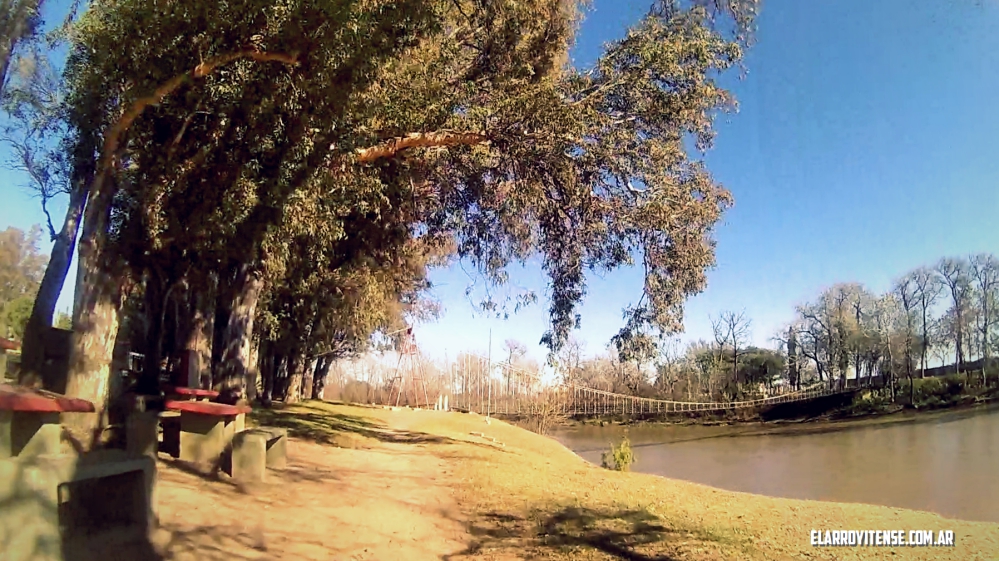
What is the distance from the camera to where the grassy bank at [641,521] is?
582 centimetres

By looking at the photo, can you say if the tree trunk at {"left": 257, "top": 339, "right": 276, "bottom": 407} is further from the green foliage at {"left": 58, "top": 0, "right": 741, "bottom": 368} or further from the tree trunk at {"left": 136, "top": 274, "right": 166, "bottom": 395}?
the green foliage at {"left": 58, "top": 0, "right": 741, "bottom": 368}

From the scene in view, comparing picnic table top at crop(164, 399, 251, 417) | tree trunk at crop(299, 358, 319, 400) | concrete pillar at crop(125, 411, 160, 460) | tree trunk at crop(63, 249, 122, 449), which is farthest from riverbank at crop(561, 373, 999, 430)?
tree trunk at crop(299, 358, 319, 400)

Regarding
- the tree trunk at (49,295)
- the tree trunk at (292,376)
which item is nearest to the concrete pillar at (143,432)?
the tree trunk at (49,295)

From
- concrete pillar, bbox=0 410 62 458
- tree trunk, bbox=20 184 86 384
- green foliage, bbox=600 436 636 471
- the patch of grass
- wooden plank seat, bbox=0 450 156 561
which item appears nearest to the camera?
wooden plank seat, bbox=0 450 156 561

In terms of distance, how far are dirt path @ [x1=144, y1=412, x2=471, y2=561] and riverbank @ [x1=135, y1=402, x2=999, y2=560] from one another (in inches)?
0.7

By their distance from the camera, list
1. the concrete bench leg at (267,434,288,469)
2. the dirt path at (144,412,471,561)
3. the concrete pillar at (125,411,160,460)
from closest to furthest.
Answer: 1. the dirt path at (144,412,471,561)
2. the concrete pillar at (125,411,160,460)
3. the concrete bench leg at (267,434,288,469)

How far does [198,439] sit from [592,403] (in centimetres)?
2905

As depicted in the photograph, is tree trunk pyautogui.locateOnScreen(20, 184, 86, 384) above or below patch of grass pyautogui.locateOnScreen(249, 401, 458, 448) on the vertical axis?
above

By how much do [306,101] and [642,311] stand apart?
565 centimetres

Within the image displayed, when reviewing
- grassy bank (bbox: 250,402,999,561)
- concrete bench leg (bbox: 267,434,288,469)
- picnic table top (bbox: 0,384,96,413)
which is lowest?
grassy bank (bbox: 250,402,999,561)

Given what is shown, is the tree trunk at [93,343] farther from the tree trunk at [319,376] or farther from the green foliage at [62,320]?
the tree trunk at [319,376]

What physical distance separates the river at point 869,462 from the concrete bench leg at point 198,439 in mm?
8751

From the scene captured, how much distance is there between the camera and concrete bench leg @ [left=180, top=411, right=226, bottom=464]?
7473mm

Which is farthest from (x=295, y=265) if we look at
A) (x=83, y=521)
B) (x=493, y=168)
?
(x=83, y=521)
